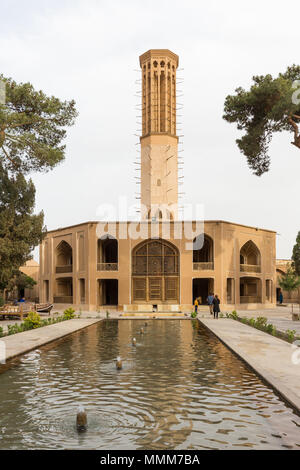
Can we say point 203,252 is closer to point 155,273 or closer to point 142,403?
point 155,273

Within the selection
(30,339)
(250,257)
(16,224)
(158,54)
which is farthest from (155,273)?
(158,54)

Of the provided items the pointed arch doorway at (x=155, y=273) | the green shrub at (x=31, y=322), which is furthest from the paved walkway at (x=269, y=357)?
the pointed arch doorway at (x=155, y=273)

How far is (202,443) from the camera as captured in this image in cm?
512

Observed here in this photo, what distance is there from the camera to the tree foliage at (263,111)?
20406 millimetres

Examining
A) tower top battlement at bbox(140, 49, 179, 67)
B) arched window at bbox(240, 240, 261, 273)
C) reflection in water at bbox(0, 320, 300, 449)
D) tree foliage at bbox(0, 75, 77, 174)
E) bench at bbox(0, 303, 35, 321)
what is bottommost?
bench at bbox(0, 303, 35, 321)

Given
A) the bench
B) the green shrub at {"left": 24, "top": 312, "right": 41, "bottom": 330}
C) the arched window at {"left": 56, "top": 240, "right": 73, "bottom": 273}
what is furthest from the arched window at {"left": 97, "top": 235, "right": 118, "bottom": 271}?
the green shrub at {"left": 24, "top": 312, "right": 41, "bottom": 330}

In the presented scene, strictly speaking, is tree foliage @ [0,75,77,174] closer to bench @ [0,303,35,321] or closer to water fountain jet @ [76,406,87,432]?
bench @ [0,303,35,321]

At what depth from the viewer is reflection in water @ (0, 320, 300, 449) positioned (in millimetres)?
5285

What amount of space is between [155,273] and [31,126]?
50.4 feet

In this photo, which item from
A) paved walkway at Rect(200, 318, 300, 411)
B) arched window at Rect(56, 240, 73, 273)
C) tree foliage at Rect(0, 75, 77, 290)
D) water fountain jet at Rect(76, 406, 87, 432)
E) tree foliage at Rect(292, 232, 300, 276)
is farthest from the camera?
arched window at Rect(56, 240, 73, 273)

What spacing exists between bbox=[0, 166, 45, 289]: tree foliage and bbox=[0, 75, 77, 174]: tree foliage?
3.99 ft

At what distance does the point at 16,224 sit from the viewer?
86.6ft

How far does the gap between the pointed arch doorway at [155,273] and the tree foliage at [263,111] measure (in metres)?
12.4
